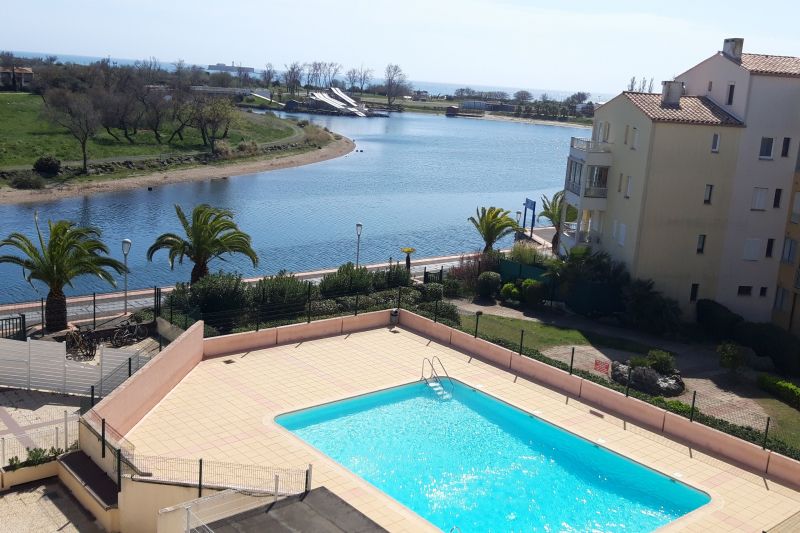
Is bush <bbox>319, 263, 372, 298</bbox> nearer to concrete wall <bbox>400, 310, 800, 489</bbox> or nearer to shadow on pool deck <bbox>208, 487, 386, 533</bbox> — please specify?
concrete wall <bbox>400, 310, 800, 489</bbox>

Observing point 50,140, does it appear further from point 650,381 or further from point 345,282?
point 650,381

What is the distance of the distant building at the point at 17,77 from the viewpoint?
4574 inches

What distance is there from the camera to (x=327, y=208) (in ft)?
229

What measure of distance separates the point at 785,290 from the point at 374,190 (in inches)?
1998

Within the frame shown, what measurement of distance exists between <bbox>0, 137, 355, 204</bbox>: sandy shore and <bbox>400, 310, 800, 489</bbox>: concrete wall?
151ft

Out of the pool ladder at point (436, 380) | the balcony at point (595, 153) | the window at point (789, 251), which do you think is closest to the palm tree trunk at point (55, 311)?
the pool ladder at point (436, 380)

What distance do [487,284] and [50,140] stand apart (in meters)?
59.6

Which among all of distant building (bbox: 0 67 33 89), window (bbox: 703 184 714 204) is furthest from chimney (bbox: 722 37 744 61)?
distant building (bbox: 0 67 33 89)

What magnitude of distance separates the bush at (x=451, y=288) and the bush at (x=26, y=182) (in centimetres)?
4453

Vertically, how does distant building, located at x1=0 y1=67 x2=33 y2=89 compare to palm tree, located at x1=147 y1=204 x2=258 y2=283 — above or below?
above

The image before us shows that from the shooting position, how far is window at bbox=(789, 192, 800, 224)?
3625 centimetres

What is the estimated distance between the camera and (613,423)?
24047 millimetres

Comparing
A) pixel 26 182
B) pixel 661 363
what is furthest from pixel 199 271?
pixel 26 182

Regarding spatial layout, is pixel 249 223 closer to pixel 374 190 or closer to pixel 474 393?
pixel 374 190
